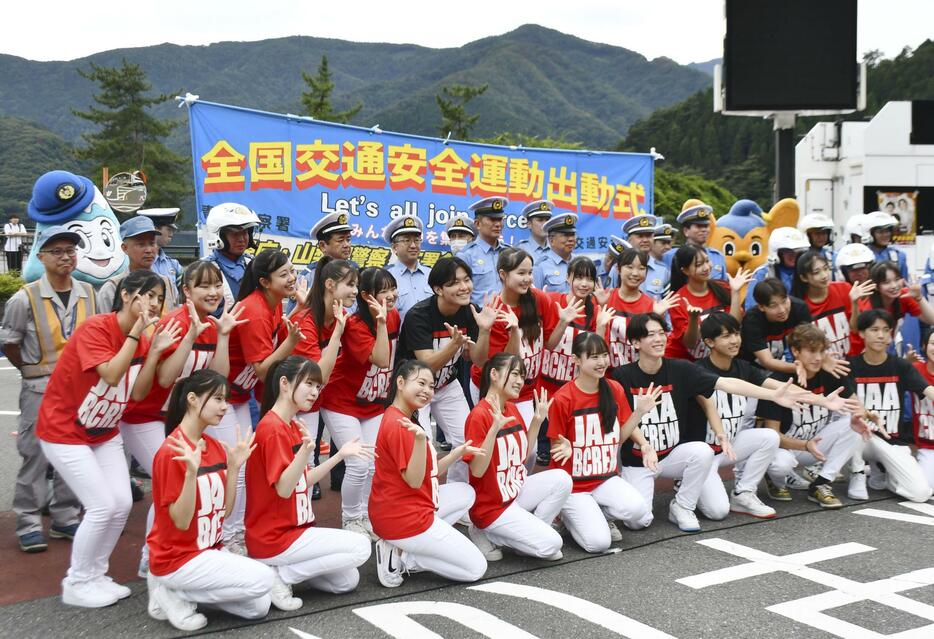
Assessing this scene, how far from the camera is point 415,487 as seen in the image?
470cm

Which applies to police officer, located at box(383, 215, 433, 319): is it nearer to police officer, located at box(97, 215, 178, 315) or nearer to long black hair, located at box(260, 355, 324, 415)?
police officer, located at box(97, 215, 178, 315)

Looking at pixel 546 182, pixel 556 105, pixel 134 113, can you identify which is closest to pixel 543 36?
pixel 556 105

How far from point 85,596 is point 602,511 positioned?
9.30 feet

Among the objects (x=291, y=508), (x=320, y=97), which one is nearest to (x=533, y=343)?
(x=291, y=508)

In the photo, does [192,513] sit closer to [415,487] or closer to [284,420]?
[284,420]

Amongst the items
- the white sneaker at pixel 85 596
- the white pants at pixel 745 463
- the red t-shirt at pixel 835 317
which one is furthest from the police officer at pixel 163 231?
the red t-shirt at pixel 835 317

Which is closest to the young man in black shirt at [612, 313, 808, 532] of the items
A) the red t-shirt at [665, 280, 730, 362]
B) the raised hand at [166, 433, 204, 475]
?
the red t-shirt at [665, 280, 730, 362]

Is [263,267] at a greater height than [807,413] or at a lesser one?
greater

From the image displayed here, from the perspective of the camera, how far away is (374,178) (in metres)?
9.41

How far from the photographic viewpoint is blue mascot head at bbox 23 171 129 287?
224 inches

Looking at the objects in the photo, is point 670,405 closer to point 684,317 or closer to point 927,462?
point 684,317

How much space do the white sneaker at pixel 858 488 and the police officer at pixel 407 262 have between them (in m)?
3.24

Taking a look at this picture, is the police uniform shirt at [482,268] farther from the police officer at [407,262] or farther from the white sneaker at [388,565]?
the white sneaker at [388,565]

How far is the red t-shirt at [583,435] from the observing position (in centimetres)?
547
